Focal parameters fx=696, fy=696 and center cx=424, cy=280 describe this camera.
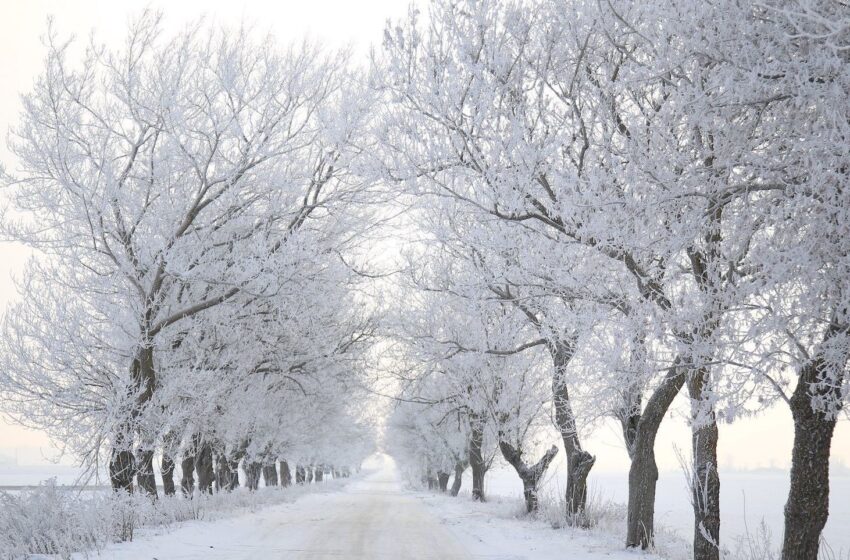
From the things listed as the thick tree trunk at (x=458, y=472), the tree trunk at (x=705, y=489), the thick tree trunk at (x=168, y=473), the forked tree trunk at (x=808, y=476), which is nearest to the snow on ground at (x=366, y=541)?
the tree trunk at (x=705, y=489)

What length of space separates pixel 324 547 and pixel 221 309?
6.71 m

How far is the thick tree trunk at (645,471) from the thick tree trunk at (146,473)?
9.67 meters

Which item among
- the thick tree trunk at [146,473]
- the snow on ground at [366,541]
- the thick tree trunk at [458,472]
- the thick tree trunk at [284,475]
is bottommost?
the thick tree trunk at [284,475]

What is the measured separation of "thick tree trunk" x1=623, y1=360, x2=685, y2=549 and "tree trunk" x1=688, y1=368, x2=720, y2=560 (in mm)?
1347

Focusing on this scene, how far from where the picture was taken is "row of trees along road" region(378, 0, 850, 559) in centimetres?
565

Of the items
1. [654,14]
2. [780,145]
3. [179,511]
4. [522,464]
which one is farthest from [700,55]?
[522,464]

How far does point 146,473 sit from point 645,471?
10.5 metres

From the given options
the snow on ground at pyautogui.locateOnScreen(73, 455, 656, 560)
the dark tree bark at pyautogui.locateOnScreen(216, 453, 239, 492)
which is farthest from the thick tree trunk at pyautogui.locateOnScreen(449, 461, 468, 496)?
the snow on ground at pyautogui.locateOnScreen(73, 455, 656, 560)

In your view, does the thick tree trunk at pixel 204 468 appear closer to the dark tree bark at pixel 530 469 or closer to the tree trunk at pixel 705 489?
the dark tree bark at pixel 530 469

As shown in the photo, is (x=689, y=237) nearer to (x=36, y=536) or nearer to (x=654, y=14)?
(x=654, y=14)

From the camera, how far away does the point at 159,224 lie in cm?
1395

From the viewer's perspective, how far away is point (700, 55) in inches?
235

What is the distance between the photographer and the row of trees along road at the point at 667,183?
5648 mm

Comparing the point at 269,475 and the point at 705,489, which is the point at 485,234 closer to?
the point at 705,489
